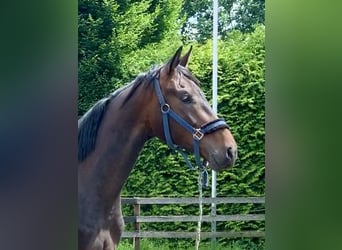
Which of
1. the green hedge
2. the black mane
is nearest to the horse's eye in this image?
the green hedge

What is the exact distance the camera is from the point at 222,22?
2926 millimetres

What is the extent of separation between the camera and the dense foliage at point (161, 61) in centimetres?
288

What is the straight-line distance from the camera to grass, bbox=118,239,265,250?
9.55ft

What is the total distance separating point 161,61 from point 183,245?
1014 millimetres

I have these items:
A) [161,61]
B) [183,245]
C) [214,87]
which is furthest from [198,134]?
[183,245]

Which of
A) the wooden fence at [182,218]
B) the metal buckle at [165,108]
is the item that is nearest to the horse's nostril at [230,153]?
the wooden fence at [182,218]

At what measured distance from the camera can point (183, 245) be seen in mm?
2957

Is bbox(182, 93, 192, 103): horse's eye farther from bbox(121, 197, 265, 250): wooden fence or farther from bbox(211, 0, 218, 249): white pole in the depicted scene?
bbox(121, 197, 265, 250): wooden fence

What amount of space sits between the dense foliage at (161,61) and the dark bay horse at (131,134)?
6cm

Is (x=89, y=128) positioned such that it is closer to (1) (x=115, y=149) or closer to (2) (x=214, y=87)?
(1) (x=115, y=149)
